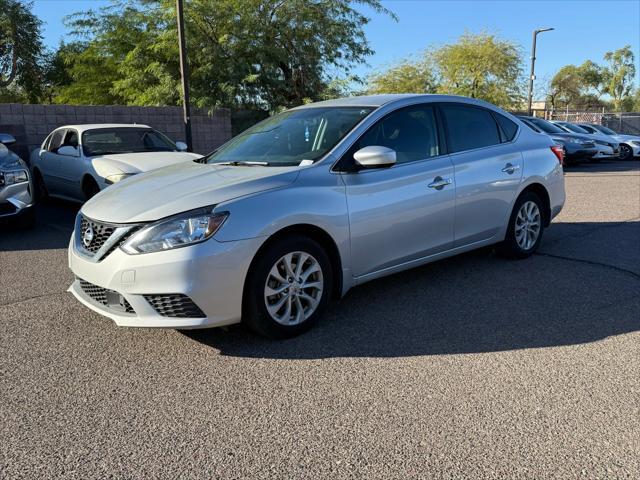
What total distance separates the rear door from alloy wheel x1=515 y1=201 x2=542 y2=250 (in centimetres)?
31

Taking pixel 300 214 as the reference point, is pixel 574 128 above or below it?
below

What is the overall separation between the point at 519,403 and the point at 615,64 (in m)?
83.4

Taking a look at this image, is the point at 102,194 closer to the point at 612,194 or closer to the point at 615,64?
the point at 612,194

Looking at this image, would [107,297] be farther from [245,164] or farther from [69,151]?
[69,151]

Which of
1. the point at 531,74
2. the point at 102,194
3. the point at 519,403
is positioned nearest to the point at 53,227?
the point at 102,194

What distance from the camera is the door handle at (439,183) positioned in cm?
470

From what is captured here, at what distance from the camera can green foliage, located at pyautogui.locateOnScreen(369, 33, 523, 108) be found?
28359 millimetres

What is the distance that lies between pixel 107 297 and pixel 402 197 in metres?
2.25

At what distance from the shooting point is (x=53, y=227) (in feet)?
26.8

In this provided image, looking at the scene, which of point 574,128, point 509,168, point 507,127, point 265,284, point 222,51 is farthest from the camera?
point 574,128

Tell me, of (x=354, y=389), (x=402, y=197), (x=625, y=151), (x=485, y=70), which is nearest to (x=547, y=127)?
(x=625, y=151)

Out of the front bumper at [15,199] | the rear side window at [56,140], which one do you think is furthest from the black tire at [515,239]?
the rear side window at [56,140]

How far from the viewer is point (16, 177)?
23.8 ft

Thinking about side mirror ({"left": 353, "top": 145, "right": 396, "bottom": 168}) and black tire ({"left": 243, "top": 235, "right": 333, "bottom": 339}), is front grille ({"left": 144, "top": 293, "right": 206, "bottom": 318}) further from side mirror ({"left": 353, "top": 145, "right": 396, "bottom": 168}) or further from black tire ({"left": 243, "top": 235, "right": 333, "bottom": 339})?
side mirror ({"left": 353, "top": 145, "right": 396, "bottom": 168})
